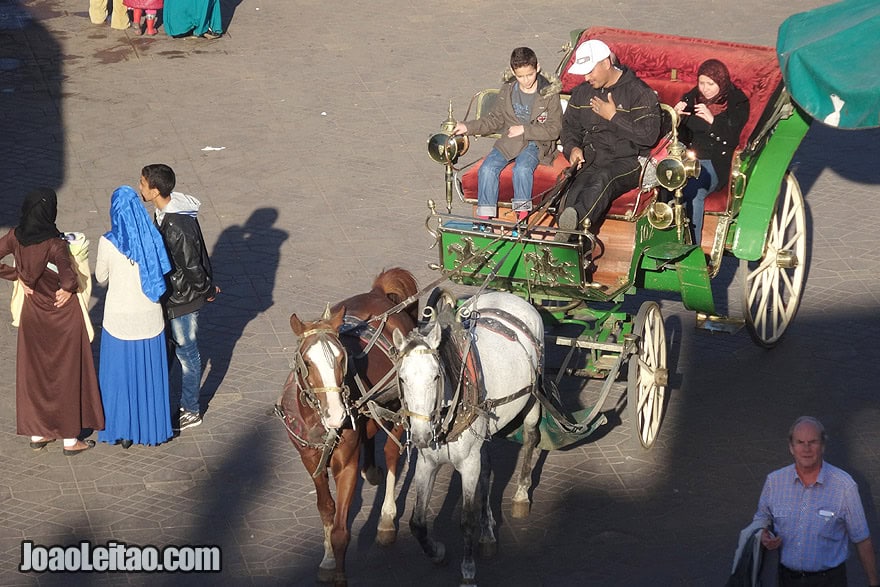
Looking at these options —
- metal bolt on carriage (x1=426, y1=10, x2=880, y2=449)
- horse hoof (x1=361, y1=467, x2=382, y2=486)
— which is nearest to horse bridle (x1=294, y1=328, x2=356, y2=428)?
horse hoof (x1=361, y1=467, x2=382, y2=486)

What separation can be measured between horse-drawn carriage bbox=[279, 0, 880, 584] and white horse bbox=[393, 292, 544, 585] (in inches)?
0.4

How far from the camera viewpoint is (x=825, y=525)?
19.4 ft

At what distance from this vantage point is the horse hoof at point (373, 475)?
26.6 feet

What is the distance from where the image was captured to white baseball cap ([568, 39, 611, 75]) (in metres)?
8.84

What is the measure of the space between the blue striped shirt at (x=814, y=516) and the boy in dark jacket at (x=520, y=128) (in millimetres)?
3241

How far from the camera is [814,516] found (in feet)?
19.4

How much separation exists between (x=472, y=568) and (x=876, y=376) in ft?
13.4

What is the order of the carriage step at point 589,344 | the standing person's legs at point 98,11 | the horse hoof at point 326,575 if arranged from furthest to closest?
1. the standing person's legs at point 98,11
2. the carriage step at point 589,344
3. the horse hoof at point 326,575

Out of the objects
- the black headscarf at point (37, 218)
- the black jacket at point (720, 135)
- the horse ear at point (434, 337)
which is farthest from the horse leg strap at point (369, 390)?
the black jacket at point (720, 135)

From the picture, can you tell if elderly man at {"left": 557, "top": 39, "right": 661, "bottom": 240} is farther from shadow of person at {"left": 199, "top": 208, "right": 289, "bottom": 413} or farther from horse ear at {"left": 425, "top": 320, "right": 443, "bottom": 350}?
shadow of person at {"left": 199, "top": 208, "right": 289, "bottom": 413}

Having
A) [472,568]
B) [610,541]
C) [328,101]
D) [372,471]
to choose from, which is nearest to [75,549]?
[372,471]

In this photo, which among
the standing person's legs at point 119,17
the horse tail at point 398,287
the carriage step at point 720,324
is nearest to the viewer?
the horse tail at point 398,287

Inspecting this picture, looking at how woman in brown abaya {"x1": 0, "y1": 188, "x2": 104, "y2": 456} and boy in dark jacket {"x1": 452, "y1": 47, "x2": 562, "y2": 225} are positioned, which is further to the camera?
boy in dark jacket {"x1": 452, "y1": 47, "x2": 562, "y2": 225}

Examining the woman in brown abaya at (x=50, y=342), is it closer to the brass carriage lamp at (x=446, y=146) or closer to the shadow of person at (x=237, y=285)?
the shadow of person at (x=237, y=285)
